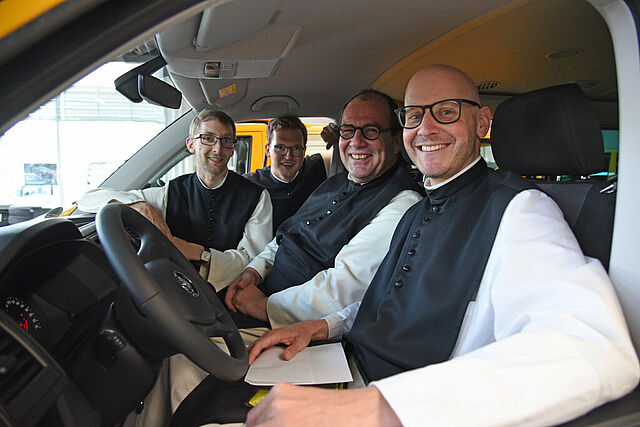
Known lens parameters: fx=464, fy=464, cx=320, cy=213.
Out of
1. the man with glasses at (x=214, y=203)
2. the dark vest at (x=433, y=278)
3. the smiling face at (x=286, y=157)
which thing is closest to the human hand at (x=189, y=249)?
the man with glasses at (x=214, y=203)

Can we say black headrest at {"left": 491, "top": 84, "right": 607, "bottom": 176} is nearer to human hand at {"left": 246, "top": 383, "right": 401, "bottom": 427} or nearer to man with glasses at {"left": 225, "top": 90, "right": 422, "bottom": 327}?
man with glasses at {"left": 225, "top": 90, "right": 422, "bottom": 327}

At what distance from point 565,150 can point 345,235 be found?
40.4 inches

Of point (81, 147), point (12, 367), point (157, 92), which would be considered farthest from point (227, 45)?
point (81, 147)

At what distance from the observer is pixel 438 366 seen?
0.93 meters

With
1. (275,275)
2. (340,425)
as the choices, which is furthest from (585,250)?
(275,275)

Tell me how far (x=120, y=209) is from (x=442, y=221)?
3.27 ft

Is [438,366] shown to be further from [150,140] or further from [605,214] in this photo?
[150,140]

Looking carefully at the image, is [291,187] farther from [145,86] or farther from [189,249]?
[145,86]

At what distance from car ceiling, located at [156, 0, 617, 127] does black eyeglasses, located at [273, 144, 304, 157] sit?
44 centimetres

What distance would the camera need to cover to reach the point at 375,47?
7.14 ft

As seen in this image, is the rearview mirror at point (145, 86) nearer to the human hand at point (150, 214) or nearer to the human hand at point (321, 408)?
the human hand at point (150, 214)

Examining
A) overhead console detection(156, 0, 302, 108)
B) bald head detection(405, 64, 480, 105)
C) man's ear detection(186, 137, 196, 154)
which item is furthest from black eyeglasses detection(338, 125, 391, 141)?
man's ear detection(186, 137, 196, 154)

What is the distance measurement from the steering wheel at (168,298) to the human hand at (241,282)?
989mm

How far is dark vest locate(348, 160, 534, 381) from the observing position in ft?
4.39
